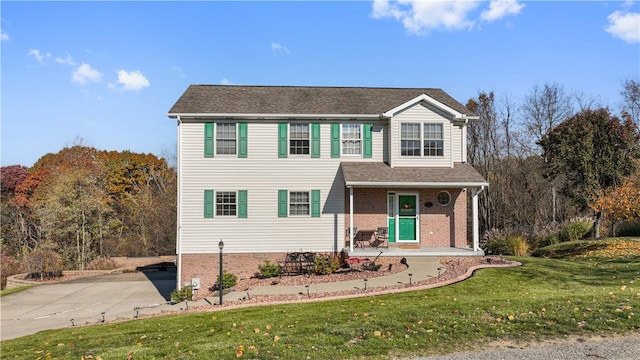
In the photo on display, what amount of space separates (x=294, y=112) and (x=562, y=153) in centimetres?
1443

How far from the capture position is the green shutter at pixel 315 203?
1742cm

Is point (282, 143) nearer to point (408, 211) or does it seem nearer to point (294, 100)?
point (294, 100)

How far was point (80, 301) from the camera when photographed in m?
17.5

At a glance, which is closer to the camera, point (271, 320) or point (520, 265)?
point (271, 320)

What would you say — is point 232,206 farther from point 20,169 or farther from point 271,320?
point 20,169

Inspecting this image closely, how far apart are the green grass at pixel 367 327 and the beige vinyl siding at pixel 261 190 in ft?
21.6

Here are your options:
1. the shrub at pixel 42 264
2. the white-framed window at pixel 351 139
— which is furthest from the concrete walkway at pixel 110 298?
the white-framed window at pixel 351 139

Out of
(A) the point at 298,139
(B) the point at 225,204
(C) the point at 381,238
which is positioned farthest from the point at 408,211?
(B) the point at 225,204

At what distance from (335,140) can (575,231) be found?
48.3 feet

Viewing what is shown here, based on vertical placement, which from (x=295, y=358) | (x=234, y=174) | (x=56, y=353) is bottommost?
(x=56, y=353)

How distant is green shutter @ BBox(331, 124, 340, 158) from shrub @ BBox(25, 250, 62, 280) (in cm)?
1761

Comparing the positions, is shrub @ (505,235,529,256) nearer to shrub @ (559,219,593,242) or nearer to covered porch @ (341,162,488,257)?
covered porch @ (341,162,488,257)

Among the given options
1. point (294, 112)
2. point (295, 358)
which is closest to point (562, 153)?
point (294, 112)

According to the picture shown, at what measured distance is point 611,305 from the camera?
7.88m
